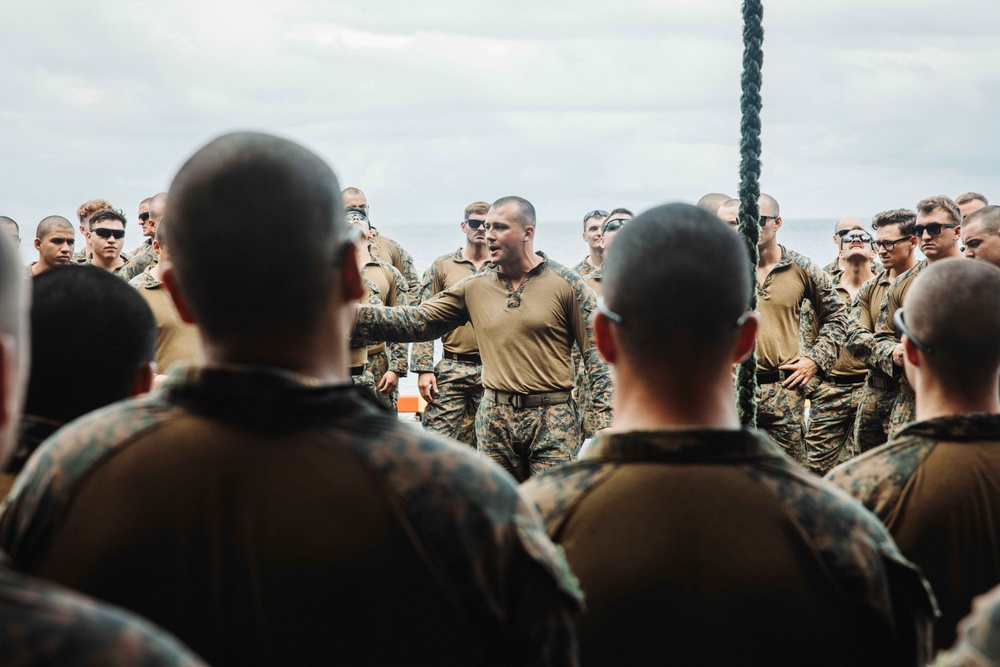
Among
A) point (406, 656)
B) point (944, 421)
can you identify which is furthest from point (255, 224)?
point (944, 421)

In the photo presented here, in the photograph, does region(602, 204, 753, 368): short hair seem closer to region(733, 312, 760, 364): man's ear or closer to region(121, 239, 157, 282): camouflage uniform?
region(733, 312, 760, 364): man's ear

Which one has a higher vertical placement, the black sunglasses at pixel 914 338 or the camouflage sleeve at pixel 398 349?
the black sunglasses at pixel 914 338

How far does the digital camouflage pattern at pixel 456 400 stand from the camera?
28.2ft

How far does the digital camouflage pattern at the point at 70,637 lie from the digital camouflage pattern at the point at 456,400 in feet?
25.4

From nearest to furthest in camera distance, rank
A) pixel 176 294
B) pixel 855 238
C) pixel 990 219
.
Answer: pixel 176 294 < pixel 990 219 < pixel 855 238

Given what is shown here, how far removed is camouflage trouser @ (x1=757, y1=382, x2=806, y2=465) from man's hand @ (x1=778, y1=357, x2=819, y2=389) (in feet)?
1.68

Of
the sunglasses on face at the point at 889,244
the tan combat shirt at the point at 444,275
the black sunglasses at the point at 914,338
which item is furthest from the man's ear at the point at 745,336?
the tan combat shirt at the point at 444,275

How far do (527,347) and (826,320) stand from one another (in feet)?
7.16

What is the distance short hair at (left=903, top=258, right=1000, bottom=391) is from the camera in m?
2.70

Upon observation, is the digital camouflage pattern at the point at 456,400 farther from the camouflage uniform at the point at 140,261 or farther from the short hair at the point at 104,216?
the short hair at the point at 104,216

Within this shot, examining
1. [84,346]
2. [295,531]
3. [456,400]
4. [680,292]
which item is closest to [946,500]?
[680,292]

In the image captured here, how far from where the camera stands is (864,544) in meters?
1.76

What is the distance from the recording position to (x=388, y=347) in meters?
8.83

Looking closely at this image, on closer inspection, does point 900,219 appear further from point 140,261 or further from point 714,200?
Result: point 140,261
